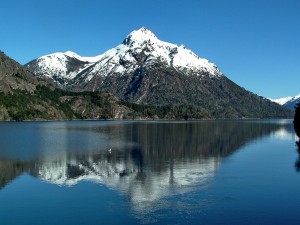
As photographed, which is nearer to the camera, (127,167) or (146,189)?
(146,189)

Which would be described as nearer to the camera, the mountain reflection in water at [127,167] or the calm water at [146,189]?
the calm water at [146,189]

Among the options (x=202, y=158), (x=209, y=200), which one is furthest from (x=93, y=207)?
(x=202, y=158)

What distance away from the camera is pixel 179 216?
49.7 meters

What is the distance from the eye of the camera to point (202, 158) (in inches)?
4188

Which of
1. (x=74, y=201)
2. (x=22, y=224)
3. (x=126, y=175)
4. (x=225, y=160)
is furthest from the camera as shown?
(x=225, y=160)

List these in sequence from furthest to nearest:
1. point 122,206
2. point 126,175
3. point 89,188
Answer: point 126,175, point 89,188, point 122,206

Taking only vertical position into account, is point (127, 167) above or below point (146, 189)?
above

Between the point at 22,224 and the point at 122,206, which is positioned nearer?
the point at 22,224

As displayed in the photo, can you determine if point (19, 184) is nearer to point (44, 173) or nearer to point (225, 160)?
point (44, 173)

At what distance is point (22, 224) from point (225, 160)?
6675 centimetres

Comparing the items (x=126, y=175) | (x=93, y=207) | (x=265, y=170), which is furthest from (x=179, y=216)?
(x=265, y=170)

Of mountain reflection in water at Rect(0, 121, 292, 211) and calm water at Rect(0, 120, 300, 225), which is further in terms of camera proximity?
mountain reflection in water at Rect(0, 121, 292, 211)

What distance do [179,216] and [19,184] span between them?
33.4 meters

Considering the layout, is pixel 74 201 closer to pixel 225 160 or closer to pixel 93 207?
pixel 93 207
